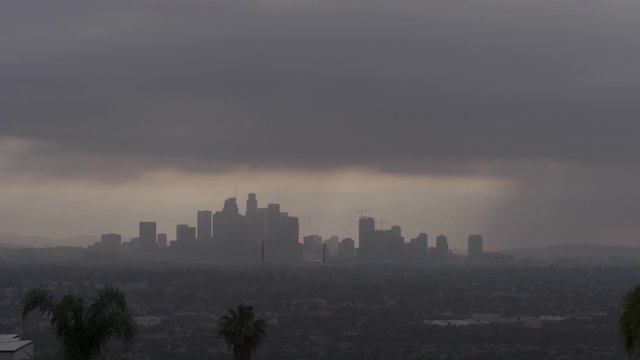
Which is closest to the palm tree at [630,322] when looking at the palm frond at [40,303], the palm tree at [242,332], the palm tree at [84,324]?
the palm tree at [84,324]

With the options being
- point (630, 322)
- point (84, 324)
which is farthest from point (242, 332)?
point (630, 322)

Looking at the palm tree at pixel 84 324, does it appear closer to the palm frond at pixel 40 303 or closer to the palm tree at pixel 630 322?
the palm frond at pixel 40 303

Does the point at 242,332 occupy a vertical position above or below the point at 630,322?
below

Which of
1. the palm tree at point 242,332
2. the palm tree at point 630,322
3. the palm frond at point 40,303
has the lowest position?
the palm tree at point 242,332

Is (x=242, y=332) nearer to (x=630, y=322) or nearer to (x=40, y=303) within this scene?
(x=40, y=303)

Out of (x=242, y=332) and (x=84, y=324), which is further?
(x=242, y=332)

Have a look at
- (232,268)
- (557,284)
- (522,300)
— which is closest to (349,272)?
(232,268)
